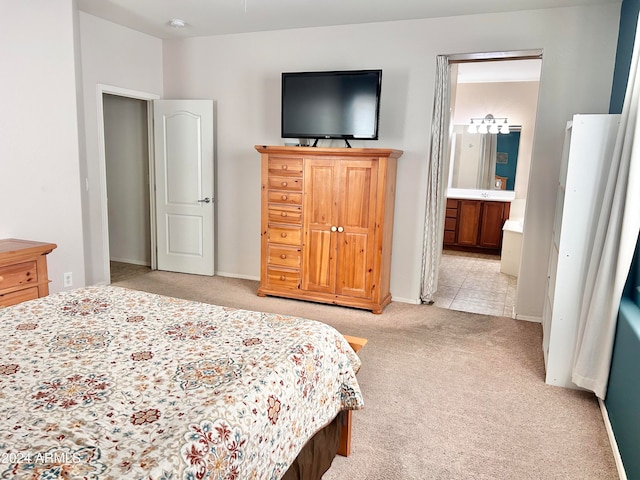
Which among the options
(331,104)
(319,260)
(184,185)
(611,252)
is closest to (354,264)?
(319,260)

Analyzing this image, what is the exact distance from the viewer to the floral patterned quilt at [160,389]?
1156 mm

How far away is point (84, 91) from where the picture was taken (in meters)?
4.41

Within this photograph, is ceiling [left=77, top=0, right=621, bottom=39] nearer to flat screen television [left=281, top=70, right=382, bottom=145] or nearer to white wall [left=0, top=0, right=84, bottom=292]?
flat screen television [left=281, top=70, right=382, bottom=145]

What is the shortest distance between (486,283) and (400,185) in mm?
1899

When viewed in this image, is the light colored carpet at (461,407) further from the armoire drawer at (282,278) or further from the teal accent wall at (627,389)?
the armoire drawer at (282,278)

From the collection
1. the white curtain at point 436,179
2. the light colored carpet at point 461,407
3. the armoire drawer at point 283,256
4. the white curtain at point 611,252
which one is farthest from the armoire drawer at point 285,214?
the white curtain at point 611,252

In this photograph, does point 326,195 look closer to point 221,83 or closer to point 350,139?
point 350,139

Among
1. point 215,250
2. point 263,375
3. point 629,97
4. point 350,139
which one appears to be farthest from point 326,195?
point 263,375

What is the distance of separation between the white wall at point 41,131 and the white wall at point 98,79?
2.08ft

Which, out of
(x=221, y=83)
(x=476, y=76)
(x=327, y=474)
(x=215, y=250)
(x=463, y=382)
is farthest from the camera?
(x=476, y=76)

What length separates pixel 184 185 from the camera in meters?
5.31

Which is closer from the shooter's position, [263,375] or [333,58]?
[263,375]

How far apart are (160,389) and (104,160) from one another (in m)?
3.84

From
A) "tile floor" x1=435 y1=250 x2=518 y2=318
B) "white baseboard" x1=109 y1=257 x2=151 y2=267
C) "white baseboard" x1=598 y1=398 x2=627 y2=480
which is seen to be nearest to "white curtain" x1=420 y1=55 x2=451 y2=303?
"tile floor" x1=435 y1=250 x2=518 y2=318
